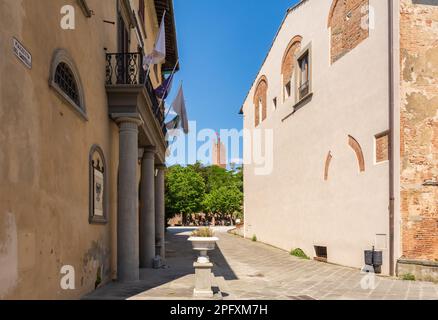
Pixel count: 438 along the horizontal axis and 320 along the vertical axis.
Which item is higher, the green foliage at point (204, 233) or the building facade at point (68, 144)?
the building facade at point (68, 144)

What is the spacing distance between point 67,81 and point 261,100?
21174 mm

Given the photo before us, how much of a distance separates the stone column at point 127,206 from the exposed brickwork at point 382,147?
287 inches

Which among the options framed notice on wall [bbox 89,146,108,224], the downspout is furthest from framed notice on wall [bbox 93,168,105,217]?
the downspout

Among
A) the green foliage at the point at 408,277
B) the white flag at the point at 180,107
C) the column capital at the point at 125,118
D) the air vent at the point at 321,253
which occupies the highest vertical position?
the white flag at the point at 180,107

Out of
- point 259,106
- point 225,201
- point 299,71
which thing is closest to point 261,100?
point 259,106

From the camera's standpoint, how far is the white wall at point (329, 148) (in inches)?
537

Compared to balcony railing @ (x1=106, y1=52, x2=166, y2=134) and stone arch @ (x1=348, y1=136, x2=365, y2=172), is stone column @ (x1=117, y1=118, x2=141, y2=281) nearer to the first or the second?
balcony railing @ (x1=106, y1=52, x2=166, y2=134)

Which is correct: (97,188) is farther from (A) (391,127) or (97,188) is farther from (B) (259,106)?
(B) (259,106)

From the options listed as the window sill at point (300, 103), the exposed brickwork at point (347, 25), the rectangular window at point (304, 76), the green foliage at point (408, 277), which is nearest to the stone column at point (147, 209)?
the green foliage at point (408, 277)

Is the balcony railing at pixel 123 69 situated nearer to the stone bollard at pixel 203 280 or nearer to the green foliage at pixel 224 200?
the stone bollard at pixel 203 280

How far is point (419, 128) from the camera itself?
12.6m

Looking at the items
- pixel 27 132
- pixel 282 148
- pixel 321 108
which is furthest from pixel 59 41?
pixel 282 148

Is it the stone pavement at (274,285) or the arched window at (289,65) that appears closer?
the stone pavement at (274,285)
